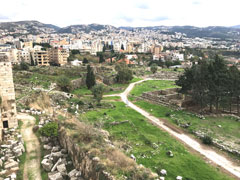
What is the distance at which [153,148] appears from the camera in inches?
789

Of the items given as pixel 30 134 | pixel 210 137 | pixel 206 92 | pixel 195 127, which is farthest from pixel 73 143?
pixel 206 92

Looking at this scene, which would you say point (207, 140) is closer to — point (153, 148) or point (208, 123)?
point (153, 148)

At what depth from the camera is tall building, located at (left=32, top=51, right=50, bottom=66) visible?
72.9 metres

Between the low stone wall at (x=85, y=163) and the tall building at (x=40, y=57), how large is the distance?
64606mm

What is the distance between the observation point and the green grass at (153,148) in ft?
52.9

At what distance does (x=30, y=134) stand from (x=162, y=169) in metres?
12.8

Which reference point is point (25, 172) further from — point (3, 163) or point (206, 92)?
point (206, 92)

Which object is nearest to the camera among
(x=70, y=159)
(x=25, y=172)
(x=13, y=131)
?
(x=25, y=172)

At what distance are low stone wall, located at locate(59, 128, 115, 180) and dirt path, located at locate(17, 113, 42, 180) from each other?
247 centimetres

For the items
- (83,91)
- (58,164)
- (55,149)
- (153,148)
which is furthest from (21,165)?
(83,91)

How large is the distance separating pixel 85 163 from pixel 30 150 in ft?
21.3

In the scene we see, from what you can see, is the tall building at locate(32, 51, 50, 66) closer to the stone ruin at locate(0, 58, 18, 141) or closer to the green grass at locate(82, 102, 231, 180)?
the green grass at locate(82, 102, 231, 180)

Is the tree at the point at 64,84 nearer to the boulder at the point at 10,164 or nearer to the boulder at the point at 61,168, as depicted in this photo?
the boulder at the point at 10,164

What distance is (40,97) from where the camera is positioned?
2970cm
